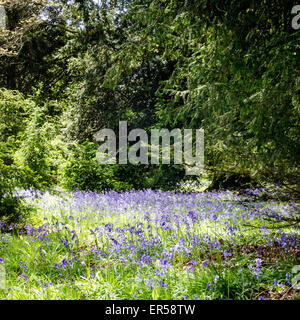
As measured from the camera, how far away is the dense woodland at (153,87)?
3123mm

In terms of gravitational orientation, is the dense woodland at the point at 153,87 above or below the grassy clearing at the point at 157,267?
above

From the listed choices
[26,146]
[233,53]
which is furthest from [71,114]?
[233,53]

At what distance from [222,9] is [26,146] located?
22.0 feet

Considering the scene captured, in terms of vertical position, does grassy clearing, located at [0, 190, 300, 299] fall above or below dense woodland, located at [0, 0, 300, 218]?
below

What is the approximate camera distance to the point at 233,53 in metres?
3.77

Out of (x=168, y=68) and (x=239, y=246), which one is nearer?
(x=239, y=246)

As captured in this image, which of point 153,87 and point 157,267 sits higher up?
point 153,87

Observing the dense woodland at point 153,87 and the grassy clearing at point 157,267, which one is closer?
the grassy clearing at point 157,267

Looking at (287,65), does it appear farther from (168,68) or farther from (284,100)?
(168,68)

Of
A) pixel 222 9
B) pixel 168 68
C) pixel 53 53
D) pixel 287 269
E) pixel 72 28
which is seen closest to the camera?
pixel 287 269

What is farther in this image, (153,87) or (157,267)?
(153,87)

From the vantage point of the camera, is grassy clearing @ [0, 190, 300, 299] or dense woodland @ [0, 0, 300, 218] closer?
grassy clearing @ [0, 190, 300, 299]

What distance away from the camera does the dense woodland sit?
3.12m

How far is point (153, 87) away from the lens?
10.6 meters
